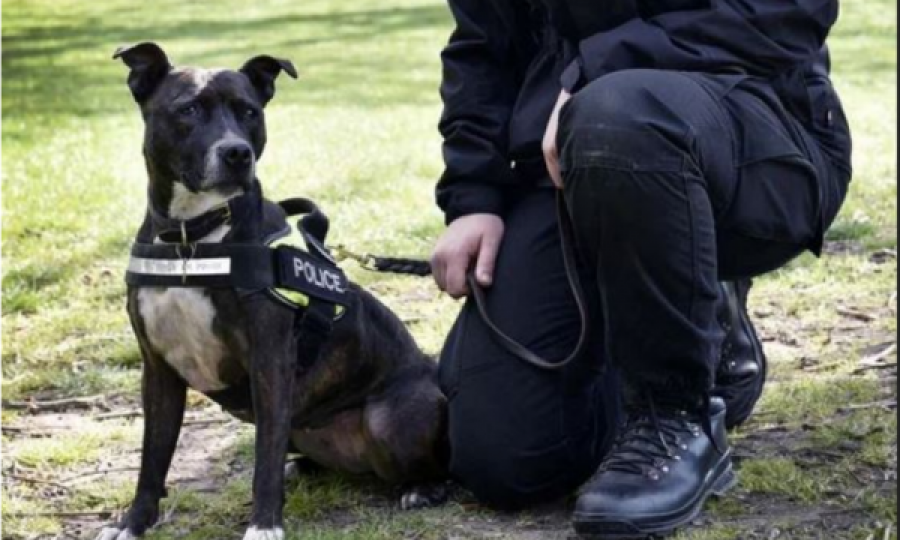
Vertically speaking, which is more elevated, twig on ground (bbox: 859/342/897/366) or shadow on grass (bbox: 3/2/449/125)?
twig on ground (bbox: 859/342/897/366)

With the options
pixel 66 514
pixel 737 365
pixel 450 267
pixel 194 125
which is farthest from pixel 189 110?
pixel 737 365

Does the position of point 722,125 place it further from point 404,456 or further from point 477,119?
point 404,456

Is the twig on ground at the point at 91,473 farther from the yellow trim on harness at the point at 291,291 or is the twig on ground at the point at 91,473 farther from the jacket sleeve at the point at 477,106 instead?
the jacket sleeve at the point at 477,106

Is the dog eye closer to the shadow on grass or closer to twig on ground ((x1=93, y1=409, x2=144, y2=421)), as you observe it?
twig on ground ((x1=93, y1=409, x2=144, y2=421))

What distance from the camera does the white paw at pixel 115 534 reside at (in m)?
3.57

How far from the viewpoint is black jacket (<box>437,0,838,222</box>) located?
353 cm

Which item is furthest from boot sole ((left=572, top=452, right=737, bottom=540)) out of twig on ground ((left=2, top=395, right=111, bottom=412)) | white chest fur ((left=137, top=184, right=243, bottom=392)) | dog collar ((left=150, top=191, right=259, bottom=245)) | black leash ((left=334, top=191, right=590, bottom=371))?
twig on ground ((left=2, top=395, right=111, bottom=412))

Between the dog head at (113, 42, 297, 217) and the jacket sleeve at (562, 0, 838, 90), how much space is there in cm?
75

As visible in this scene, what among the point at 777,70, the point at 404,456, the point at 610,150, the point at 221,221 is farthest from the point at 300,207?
the point at 777,70

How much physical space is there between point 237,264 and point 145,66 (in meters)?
0.50

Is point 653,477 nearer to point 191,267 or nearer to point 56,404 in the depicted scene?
point 191,267

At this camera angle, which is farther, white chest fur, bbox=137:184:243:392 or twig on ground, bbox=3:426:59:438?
twig on ground, bbox=3:426:59:438

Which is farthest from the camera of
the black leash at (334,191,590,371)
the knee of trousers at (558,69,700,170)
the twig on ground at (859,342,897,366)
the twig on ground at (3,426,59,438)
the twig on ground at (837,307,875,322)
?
the twig on ground at (837,307,875,322)

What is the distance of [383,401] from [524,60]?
3.20 feet
